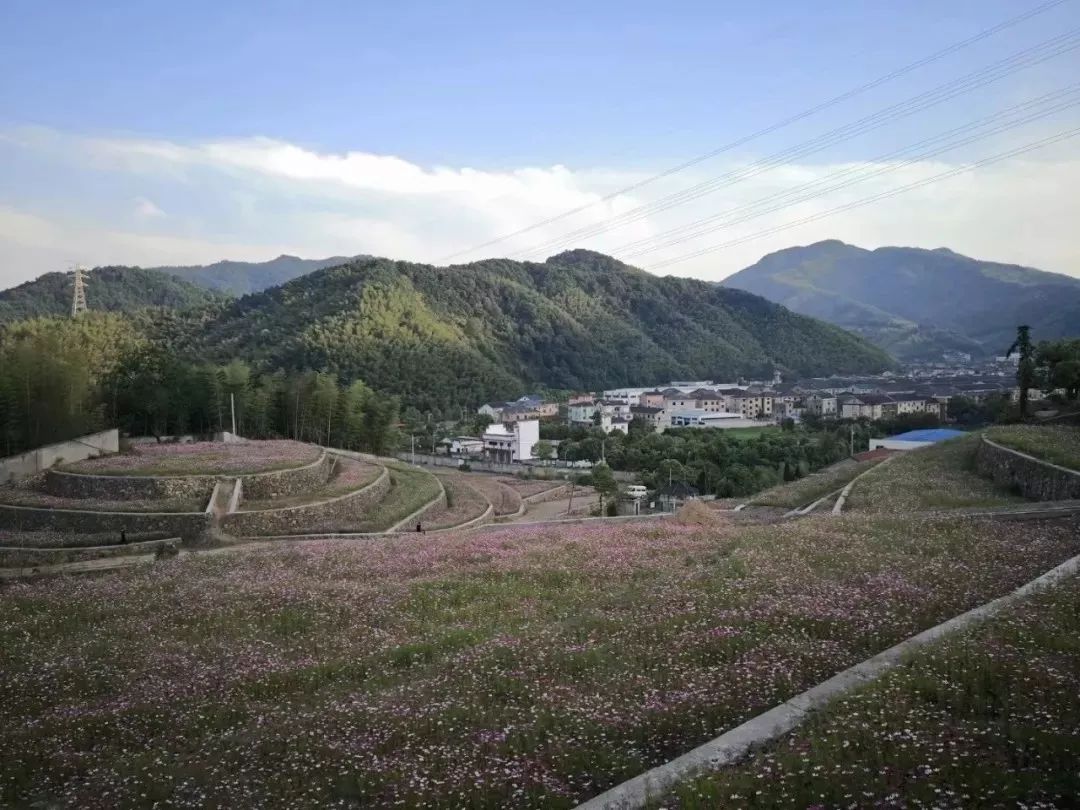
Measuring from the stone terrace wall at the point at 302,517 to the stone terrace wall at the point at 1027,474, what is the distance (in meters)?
23.9

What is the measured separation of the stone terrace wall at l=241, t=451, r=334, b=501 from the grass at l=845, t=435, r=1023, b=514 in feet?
73.1

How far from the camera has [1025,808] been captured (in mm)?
5559

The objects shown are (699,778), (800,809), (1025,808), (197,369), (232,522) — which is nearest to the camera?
(1025,808)

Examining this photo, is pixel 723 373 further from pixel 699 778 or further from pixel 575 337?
pixel 699 778

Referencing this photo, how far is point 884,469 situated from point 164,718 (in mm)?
32020

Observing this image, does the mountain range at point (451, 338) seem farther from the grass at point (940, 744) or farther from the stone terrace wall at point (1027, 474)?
the grass at point (940, 744)

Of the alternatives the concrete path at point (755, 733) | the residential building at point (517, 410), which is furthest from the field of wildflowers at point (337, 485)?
the residential building at point (517, 410)

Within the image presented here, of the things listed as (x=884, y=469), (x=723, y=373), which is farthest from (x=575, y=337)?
(x=884, y=469)

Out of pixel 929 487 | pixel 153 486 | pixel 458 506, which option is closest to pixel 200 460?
pixel 153 486

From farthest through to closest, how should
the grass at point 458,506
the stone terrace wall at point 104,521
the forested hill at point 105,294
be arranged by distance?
1. the forested hill at point 105,294
2. the grass at point 458,506
3. the stone terrace wall at point 104,521

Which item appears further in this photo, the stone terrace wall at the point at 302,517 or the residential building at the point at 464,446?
the residential building at the point at 464,446

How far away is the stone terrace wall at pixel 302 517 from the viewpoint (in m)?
28.2

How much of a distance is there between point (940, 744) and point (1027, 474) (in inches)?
894

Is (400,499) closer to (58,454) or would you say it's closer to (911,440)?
(58,454)
